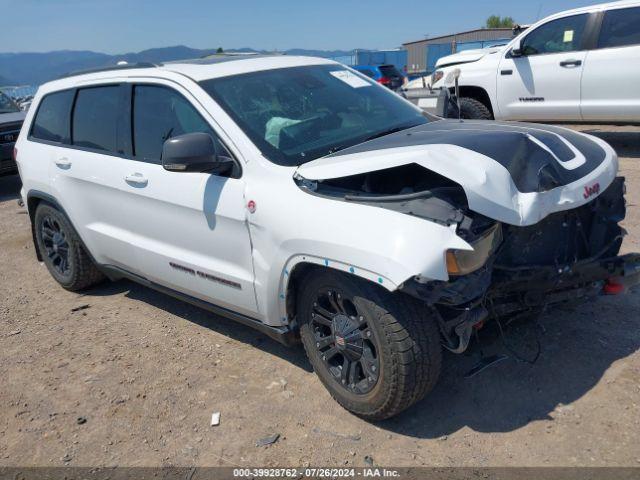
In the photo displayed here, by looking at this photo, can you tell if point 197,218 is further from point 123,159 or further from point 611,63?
point 611,63

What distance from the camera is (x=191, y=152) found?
3152 mm

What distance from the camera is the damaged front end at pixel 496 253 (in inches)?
104

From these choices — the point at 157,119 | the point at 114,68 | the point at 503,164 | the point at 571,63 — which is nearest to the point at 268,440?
the point at 503,164

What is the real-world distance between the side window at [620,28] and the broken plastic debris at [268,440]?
23.5 ft

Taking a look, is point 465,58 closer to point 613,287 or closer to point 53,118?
point 53,118

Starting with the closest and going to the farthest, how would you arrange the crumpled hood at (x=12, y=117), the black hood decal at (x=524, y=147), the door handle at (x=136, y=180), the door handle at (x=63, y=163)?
the black hood decal at (x=524, y=147) → the door handle at (x=136, y=180) → the door handle at (x=63, y=163) → the crumpled hood at (x=12, y=117)

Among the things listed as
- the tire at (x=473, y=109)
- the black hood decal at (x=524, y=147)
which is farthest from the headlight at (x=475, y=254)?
the tire at (x=473, y=109)

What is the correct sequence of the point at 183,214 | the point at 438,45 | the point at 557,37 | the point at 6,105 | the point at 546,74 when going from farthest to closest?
the point at 438,45
the point at 6,105
the point at 546,74
the point at 557,37
the point at 183,214

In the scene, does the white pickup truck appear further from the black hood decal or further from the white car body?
the white car body

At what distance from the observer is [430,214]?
2645 mm

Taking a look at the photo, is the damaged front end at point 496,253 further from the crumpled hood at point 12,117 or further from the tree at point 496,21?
the tree at point 496,21

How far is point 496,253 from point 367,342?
2.52 feet

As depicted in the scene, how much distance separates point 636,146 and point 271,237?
778 cm

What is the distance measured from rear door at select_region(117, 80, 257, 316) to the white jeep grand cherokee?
12mm
